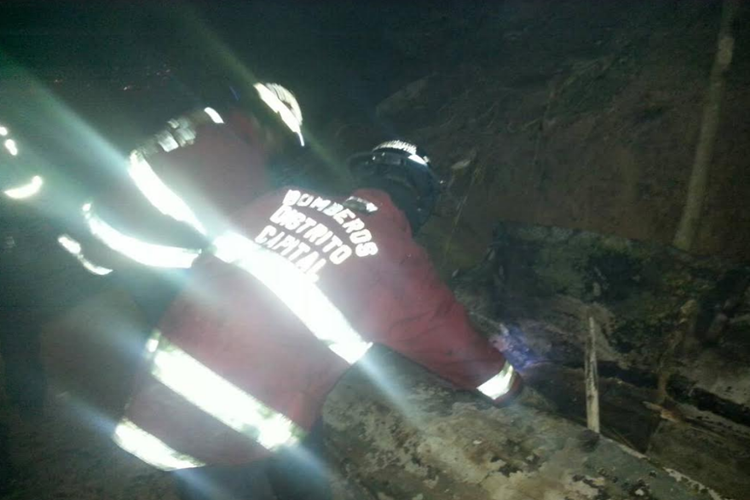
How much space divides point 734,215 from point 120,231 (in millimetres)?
3203

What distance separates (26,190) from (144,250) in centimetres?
209

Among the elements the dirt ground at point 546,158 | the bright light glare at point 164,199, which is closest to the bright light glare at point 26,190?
the dirt ground at point 546,158

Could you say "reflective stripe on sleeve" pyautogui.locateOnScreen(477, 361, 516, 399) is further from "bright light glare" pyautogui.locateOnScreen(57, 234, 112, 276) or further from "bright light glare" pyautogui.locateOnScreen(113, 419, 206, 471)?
"bright light glare" pyautogui.locateOnScreen(57, 234, 112, 276)

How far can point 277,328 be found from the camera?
55.7 inches

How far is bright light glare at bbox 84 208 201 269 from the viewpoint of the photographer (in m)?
2.19

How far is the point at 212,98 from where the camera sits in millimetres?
4938

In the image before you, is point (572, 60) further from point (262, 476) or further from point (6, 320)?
point (6, 320)

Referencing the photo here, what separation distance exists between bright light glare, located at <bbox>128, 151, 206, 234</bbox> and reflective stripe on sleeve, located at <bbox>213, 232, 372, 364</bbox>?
0.68 metres

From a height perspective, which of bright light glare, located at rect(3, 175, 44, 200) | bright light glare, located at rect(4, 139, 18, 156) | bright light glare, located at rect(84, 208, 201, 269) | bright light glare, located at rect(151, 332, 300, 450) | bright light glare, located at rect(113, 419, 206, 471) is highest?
bright light glare, located at rect(4, 139, 18, 156)

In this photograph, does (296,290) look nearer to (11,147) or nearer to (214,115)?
(214,115)

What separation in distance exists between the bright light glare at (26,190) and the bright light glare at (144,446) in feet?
9.34

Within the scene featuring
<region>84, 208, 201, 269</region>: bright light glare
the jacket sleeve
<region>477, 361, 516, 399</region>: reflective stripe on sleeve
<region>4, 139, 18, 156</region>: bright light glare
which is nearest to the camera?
the jacket sleeve

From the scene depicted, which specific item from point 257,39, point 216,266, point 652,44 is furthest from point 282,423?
point 257,39

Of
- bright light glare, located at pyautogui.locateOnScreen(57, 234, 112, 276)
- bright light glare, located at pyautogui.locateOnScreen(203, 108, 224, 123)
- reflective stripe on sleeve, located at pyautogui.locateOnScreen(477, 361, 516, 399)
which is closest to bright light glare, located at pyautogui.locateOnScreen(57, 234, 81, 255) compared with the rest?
bright light glare, located at pyautogui.locateOnScreen(57, 234, 112, 276)
